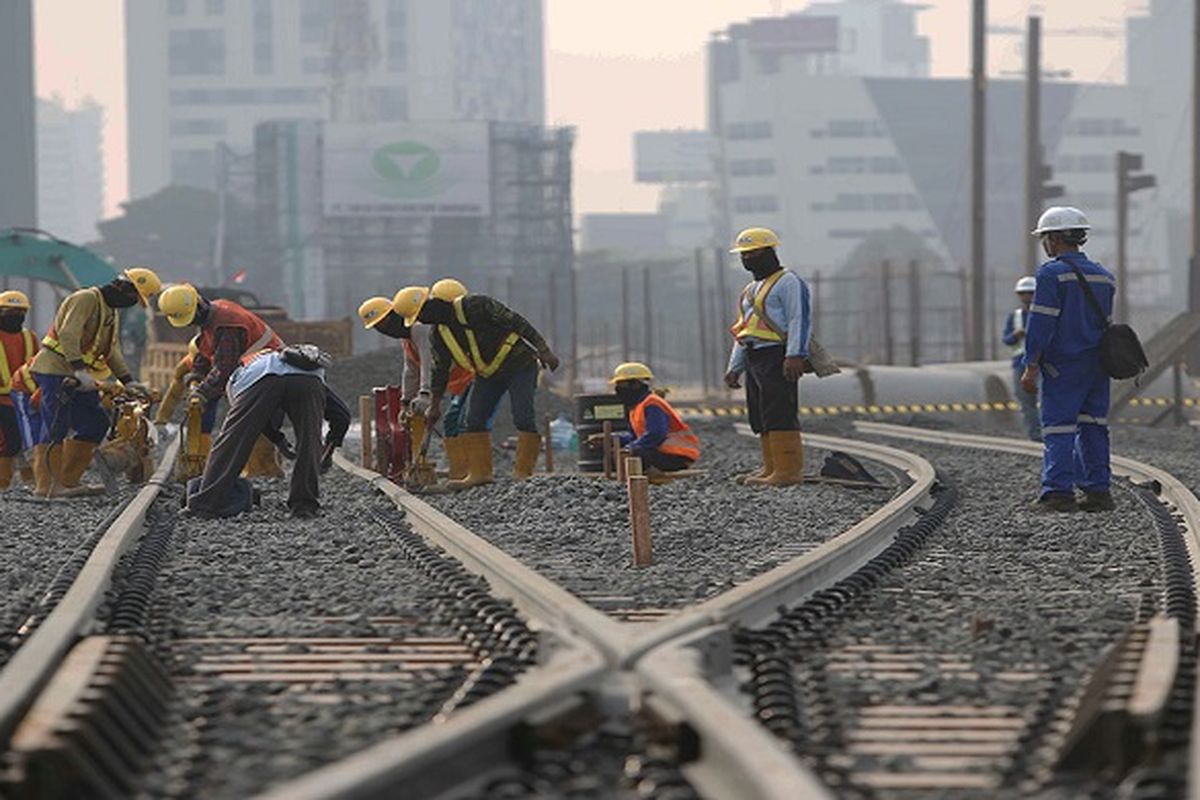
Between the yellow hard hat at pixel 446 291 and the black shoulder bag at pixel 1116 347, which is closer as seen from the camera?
the black shoulder bag at pixel 1116 347

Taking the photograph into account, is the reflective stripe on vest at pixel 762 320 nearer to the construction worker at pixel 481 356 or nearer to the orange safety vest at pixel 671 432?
the construction worker at pixel 481 356

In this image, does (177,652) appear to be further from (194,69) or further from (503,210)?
(194,69)

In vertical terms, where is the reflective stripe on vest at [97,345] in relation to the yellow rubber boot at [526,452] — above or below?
above

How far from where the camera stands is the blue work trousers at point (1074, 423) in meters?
11.8

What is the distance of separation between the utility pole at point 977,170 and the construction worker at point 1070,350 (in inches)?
1071

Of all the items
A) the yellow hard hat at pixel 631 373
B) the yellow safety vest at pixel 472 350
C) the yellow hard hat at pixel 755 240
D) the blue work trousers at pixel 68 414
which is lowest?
the blue work trousers at pixel 68 414

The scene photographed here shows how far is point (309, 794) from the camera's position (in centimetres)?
402

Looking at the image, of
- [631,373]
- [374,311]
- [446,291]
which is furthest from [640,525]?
[631,373]

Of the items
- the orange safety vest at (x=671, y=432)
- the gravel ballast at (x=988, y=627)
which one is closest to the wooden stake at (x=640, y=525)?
the gravel ballast at (x=988, y=627)

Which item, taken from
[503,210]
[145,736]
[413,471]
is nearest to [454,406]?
[413,471]

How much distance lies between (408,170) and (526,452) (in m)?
107

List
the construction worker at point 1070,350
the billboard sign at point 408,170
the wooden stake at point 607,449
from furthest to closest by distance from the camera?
1. the billboard sign at point 408,170
2. the wooden stake at point 607,449
3. the construction worker at point 1070,350

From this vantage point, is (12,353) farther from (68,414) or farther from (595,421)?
(595,421)

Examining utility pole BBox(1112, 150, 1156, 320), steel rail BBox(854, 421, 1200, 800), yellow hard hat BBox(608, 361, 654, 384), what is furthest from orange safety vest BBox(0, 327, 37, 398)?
utility pole BBox(1112, 150, 1156, 320)
